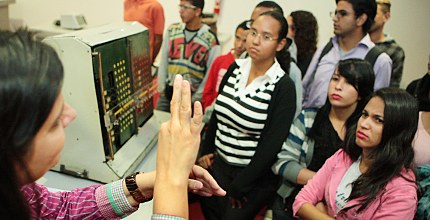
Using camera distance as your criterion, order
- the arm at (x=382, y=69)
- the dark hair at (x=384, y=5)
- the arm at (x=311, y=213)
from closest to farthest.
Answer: the arm at (x=311, y=213) → the arm at (x=382, y=69) → the dark hair at (x=384, y=5)

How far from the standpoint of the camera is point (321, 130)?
1598 millimetres

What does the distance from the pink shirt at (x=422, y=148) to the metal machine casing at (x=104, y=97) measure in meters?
1.13

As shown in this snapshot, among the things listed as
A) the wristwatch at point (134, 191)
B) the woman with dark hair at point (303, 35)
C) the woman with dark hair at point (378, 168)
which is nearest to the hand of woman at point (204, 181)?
the wristwatch at point (134, 191)

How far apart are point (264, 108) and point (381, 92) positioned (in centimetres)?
51

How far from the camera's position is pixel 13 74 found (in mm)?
505

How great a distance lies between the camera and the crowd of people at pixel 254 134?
55 centimetres

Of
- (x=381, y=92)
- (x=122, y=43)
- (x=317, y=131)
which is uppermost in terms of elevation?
(x=122, y=43)

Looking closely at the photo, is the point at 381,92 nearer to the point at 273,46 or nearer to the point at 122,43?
the point at 273,46

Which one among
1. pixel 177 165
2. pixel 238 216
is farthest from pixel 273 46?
pixel 177 165

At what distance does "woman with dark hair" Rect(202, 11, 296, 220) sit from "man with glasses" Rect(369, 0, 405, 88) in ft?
4.24

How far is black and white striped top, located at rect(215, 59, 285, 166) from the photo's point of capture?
5.34ft

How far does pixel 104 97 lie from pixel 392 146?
1.06 metres

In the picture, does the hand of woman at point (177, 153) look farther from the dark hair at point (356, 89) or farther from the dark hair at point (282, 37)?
the dark hair at point (282, 37)

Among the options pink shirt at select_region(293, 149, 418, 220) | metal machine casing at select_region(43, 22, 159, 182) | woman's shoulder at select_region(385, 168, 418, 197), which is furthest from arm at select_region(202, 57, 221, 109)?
woman's shoulder at select_region(385, 168, 418, 197)
